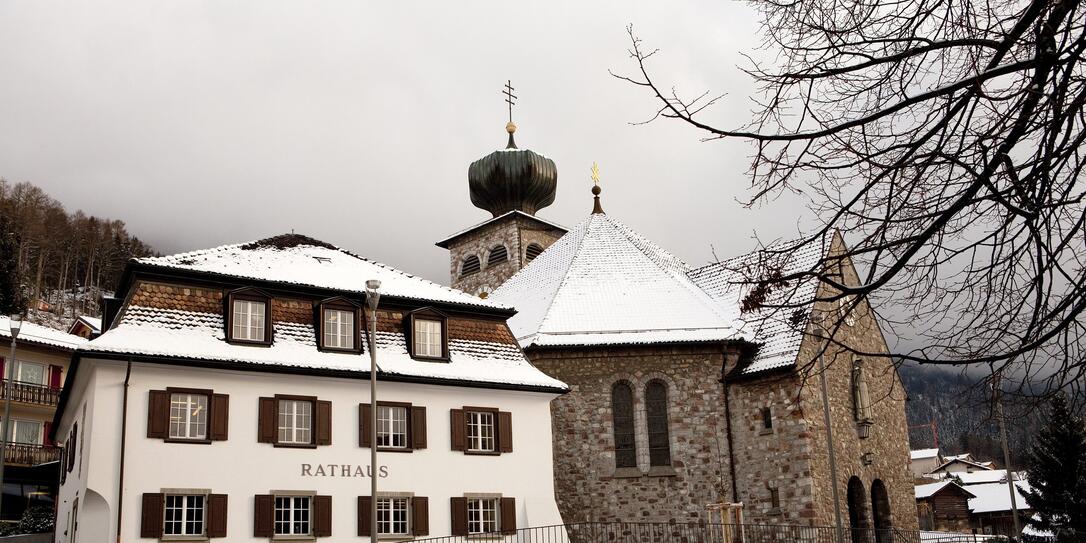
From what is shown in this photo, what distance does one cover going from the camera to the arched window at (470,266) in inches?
2274

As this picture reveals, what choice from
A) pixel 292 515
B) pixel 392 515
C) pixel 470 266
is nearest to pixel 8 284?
pixel 470 266

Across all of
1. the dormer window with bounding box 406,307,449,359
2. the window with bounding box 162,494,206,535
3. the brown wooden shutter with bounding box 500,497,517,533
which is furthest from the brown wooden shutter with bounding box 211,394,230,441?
the brown wooden shutter with bounding box 500,497,517,533

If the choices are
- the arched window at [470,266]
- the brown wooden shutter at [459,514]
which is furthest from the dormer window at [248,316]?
the arched window at [470,266]

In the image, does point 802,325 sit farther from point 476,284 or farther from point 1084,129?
point 476,284

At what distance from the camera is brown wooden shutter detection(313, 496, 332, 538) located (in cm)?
2289

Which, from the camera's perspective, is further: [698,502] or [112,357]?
A: [698,502]

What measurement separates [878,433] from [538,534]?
12821 mm

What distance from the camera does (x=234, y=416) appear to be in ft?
75.3

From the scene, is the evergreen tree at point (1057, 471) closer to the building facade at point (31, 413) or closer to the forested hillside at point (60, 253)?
the building facade at point (31, 413)

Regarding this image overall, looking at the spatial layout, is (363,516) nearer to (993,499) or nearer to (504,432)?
(504,432)

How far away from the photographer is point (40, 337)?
4400cm

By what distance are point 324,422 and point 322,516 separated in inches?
86.5

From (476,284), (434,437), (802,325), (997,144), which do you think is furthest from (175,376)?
(476,284)

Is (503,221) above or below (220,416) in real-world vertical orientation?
above
